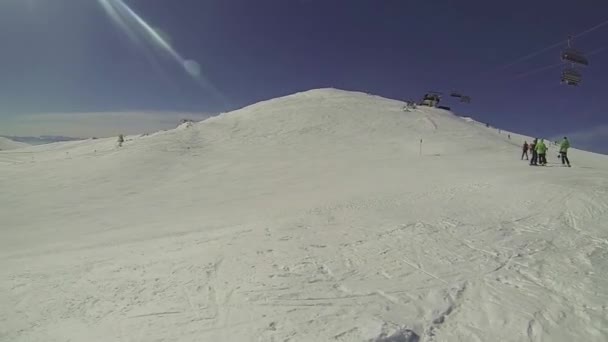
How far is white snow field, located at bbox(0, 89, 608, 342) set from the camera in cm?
559

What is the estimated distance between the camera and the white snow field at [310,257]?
559cm

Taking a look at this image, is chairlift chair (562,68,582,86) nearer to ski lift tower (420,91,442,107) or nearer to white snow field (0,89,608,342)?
white snow field (0,89,608,342)

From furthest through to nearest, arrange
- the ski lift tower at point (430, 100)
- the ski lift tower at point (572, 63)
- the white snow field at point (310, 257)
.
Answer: the ski lift tower at point (430, 100) < the ski lift tower at point (572, 63) < the white snow field at point (310, 257)

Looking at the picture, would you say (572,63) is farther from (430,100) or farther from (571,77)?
(430,100)

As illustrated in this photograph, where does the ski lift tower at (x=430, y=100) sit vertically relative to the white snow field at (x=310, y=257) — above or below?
above

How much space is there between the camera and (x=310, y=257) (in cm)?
788

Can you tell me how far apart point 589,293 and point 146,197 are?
1539 cm

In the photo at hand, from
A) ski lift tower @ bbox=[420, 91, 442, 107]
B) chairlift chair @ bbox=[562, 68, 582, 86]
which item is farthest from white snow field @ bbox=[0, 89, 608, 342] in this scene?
ski lift tower @ bbox=[420, 91, 442, 107]

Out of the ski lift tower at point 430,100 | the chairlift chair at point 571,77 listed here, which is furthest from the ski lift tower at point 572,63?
the ski lift tower at point 430,100

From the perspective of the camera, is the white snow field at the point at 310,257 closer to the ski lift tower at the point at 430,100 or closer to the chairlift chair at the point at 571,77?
the chairlift chair at the point at 571,77

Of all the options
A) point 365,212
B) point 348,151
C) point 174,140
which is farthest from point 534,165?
point 174,140

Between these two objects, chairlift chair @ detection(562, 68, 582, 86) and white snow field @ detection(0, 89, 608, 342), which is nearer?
white snow field @ detection(0, 89, 608, 342)

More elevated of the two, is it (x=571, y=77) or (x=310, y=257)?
(x=571, y=77)

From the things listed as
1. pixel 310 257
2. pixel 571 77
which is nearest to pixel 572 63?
pixel 571 77
